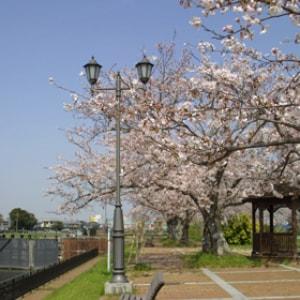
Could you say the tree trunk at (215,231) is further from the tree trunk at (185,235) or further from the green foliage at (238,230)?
the green foliage at (238,230)

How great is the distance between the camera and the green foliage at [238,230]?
146 ft

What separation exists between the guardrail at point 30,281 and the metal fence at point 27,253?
6.59 feet

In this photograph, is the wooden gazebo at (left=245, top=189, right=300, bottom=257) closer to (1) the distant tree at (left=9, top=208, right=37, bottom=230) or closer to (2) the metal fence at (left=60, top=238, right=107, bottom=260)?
(2) the metal fence at (left=60, top=238, right=107, bottom=260)

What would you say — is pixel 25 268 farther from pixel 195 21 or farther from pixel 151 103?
pixel 195 21

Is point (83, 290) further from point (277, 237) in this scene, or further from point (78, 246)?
point (78, 246)

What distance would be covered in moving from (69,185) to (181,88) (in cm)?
670

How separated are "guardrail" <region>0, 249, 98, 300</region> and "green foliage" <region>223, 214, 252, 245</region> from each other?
77.9ft

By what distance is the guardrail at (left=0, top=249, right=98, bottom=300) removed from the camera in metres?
10.9

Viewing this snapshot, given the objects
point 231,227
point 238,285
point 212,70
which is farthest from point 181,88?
point 231,227

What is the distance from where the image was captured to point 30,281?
1373cm

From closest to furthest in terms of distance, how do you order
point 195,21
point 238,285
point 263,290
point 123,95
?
point 195,21, point 263,290, point 238,285, point 123,95

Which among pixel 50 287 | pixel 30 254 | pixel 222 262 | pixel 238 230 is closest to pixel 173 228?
pixel 238 230

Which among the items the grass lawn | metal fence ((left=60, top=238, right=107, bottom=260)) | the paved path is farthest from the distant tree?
the grass lawn

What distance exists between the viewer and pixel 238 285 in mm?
15047
